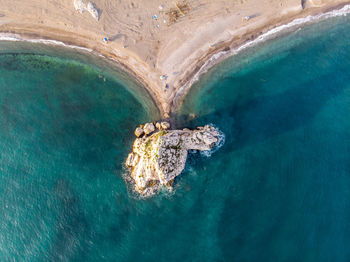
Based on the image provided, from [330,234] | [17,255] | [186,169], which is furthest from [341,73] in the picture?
[17,255]

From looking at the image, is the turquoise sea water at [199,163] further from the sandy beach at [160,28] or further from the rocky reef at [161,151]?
the sandy beach at [160,28]

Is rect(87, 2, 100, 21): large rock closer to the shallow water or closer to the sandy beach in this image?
the sandy beach

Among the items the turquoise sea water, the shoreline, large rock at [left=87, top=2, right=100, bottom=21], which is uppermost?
large rock at [left=87, top=2, right=100, bottom=21]

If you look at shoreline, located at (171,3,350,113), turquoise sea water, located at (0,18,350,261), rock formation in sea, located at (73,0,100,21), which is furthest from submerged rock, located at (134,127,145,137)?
rock formation in sea, located at (73,0,100,21)

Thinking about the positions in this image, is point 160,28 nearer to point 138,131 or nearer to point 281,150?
point 138,131

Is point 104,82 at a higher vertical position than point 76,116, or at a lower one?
higher

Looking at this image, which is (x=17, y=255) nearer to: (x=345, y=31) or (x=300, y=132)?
(x=300, y=132)

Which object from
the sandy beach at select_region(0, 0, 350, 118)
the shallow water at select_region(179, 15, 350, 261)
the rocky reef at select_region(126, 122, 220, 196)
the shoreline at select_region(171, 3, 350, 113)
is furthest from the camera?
the shoreline at select_region(171, 3, 350, 113)

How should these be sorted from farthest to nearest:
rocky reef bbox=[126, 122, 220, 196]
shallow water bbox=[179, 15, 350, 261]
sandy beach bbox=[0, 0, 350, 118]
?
sandy beach bbox=[0, 0, 350, 118] < shallow water bbox=[179, 15, 350, 261] < rocky reef bbox=[126, 122, 220, 196]
